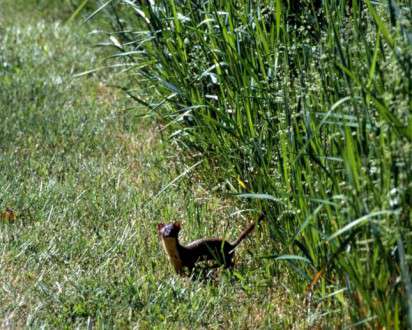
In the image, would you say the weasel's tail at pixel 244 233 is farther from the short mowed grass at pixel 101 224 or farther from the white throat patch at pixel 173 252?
the white throat patch at pixel 173 252

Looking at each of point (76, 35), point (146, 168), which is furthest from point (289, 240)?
point (76, 35)

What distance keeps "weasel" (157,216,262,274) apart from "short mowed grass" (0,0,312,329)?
73 mm

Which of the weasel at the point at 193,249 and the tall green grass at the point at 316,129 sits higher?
the tall green grass at the point at 316,129

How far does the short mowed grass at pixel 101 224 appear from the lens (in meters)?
3.55

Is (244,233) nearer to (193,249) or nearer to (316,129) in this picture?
(193,249)

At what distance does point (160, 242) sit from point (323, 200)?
1265 millimetres

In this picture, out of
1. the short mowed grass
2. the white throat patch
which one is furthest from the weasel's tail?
the white throat patch

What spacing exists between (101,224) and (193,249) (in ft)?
2.05

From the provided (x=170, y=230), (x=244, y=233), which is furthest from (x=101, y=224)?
(x=244, y=233)

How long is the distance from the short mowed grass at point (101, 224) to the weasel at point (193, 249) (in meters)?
0.07

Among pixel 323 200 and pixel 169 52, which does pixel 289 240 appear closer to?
pixel 323 200

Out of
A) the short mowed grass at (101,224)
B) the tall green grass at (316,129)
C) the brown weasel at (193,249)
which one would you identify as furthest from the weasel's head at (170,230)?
the tall green grass at (316,129)

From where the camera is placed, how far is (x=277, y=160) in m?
3.74

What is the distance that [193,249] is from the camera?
389 centimetres
